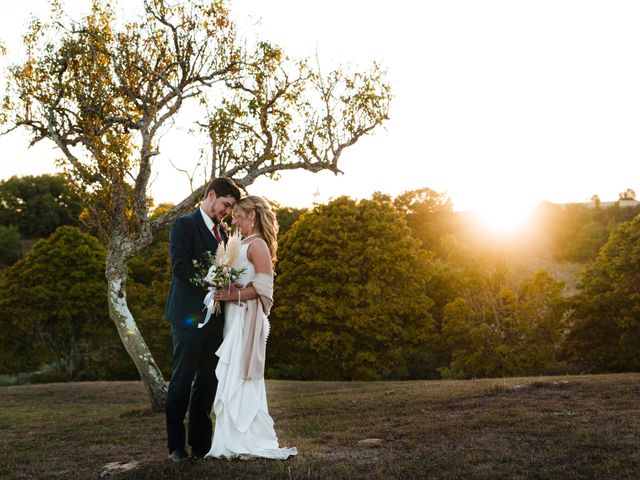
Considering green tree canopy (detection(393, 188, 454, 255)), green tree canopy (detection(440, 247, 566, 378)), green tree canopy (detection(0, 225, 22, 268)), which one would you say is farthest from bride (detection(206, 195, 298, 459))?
green tree canopy (detection(0, 225, 22, 268))

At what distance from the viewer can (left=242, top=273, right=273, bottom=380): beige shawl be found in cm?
768

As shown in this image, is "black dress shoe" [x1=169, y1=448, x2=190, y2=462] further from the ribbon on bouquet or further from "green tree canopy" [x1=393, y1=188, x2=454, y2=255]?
"green tree canopy" [x1=393, y1=188, x2=454, y2=255]

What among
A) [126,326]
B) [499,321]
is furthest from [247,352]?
[499,321]

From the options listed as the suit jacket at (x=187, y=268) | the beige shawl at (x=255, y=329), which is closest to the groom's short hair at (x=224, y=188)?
the suit jacket at (x=187, y=268)

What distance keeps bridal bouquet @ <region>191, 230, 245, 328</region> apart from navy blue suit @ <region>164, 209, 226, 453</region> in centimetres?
11

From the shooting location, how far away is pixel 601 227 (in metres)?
63.9

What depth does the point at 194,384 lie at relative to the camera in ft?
25.6

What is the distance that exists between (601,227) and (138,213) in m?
58.2

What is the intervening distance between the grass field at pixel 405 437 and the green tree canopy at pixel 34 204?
187 feet

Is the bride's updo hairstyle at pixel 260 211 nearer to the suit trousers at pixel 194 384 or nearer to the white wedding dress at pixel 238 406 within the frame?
the white wedding dress at pixel 238 406

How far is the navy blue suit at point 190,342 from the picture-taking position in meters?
7.50

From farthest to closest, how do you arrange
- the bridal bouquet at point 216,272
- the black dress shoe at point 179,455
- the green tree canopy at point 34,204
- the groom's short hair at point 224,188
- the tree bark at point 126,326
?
1. the green tree canopy at point 34,204
2. the tree bark at point 126,326
3. the groom's short hair at point 224,188
4. the black dress shoe at point 179,455
5. the bridal bouquet at point 216,272

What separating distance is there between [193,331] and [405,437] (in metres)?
3.52

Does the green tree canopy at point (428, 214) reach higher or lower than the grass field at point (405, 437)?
higher
